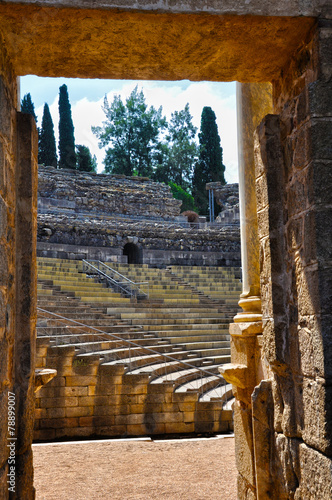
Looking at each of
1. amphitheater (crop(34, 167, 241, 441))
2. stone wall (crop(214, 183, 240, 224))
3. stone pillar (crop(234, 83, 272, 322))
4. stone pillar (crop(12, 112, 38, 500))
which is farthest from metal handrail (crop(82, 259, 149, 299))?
stone wall (crop(214, 183, 240, 224))

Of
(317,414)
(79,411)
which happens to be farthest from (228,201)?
(317,414)

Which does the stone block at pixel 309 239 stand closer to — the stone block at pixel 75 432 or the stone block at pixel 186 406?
the stone block at pixel 186 406

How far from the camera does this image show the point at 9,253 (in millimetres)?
3020

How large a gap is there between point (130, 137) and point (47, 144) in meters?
7.75

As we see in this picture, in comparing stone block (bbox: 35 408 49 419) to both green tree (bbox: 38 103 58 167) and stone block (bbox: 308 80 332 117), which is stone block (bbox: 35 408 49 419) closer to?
stone block (bbox: 308 80 332 117)

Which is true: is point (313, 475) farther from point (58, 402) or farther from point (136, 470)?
point (58, 402)

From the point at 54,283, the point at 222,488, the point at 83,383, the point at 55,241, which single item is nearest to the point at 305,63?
the point at 222,488

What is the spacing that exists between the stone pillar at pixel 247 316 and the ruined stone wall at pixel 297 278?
1.95 ft

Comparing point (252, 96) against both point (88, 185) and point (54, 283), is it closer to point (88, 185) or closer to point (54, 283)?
point (54, 283)

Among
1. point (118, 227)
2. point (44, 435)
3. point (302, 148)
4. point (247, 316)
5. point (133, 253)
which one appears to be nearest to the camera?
point (302, 148)

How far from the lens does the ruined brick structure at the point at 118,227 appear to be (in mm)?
20125

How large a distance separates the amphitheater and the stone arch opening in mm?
164

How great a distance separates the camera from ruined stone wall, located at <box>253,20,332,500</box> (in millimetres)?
2623

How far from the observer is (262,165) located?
333cm
